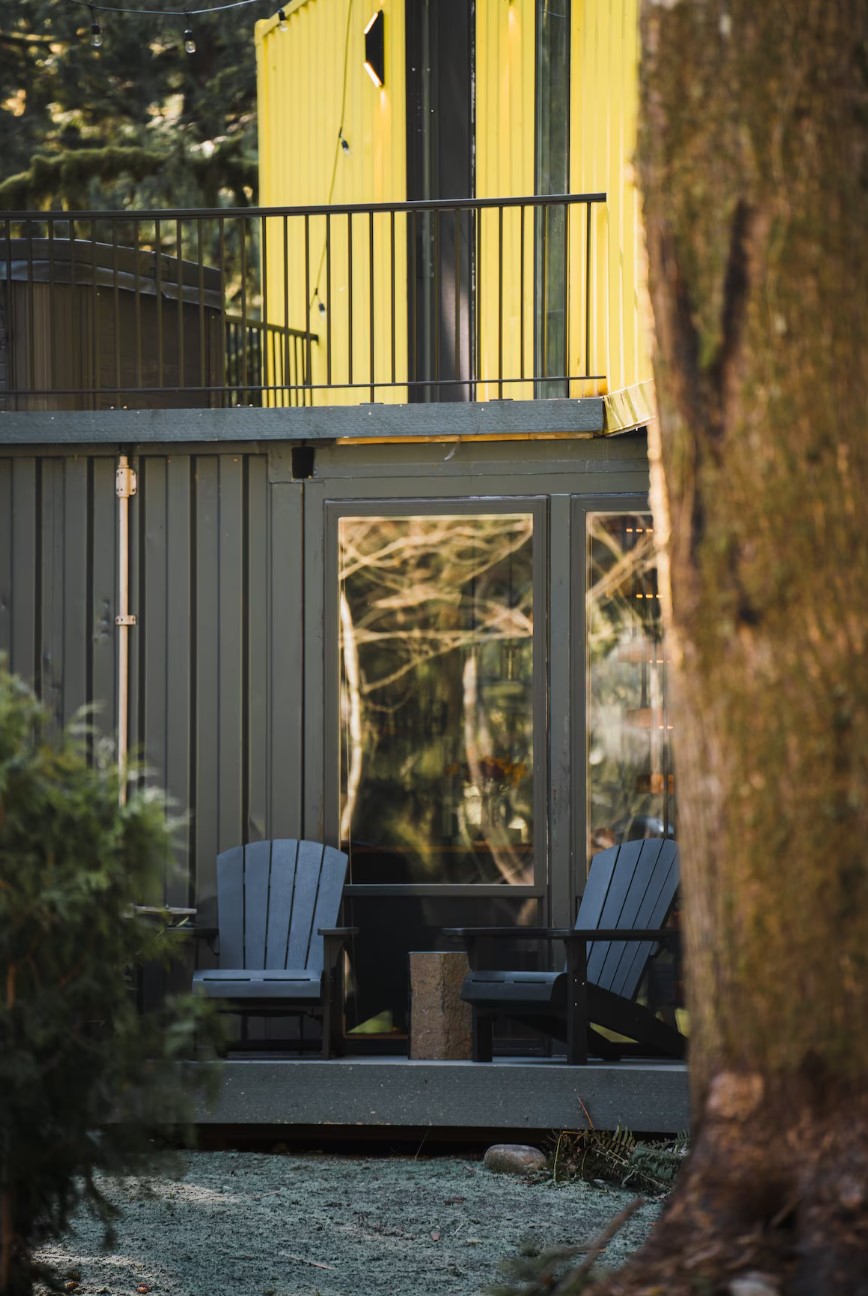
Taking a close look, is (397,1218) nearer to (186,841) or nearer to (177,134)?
(186,841)

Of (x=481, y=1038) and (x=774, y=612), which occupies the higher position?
(x=774, y=612)

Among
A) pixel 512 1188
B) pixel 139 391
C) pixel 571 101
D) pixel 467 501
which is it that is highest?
pixel 571 101

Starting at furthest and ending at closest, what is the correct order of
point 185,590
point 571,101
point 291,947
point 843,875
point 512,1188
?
point 571,101 < point 185,590 < point 291,947 < point 512,1188 < point 843,875

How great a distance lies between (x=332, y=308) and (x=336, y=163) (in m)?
0.85

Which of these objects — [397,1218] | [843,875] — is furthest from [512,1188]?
[843,875]

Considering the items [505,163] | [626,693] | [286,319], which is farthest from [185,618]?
[505,163]

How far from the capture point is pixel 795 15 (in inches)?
121

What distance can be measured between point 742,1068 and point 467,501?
4573mm

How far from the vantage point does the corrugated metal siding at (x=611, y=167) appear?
7.14 meters

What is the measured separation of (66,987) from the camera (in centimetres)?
380

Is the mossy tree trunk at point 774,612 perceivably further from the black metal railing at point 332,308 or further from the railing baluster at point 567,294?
the railing baluster at point 567,294

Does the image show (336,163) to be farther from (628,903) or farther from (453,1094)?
(453,1094)

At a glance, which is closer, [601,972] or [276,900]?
[601,972]

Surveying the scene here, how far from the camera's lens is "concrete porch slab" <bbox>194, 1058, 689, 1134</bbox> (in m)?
6.40
